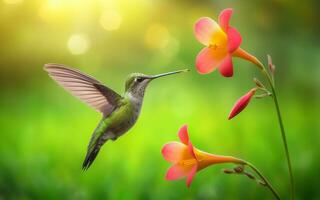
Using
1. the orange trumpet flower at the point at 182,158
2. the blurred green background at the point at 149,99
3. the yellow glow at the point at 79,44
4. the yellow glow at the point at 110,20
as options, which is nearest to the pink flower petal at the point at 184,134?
the orange trumpet flower at the point at 182,158

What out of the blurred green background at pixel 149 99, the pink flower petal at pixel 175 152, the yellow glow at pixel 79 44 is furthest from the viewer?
the yellow glow at pixel 79 44

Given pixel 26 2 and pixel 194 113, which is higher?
pixel 26 2

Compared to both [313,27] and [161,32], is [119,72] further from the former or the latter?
[313,27]

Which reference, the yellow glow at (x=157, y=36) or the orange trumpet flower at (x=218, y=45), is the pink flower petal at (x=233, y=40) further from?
the yellow glow at (x=157, y=36)

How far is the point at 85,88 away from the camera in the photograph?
87cm

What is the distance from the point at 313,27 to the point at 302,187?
3.49ft

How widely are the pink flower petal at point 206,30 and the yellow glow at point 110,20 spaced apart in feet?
5.53

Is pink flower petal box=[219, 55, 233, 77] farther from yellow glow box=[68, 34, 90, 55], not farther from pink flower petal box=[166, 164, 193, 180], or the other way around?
yellow glow box=[68, 34, 90, 55]

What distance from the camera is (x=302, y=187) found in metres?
2.26

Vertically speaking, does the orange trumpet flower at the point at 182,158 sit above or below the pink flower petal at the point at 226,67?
below

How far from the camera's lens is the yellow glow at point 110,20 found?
2477 millimetres

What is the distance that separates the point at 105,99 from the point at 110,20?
1.65 metres

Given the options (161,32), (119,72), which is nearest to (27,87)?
(119,72)

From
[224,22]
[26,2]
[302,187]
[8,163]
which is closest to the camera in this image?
[224,22]
